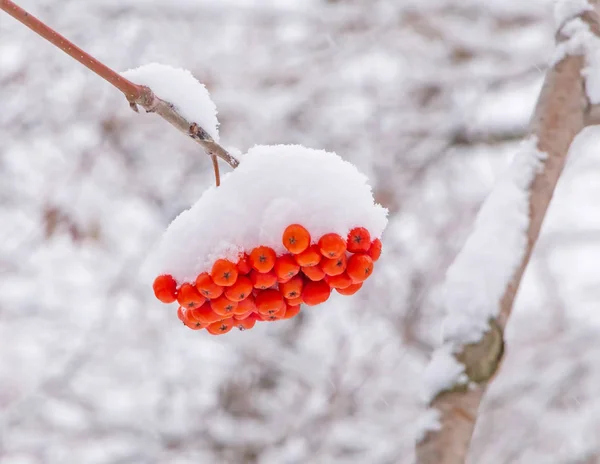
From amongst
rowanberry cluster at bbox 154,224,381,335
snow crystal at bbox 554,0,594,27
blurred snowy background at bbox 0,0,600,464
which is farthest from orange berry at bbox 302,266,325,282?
blurred snowy background at bbox 0,0,600,464

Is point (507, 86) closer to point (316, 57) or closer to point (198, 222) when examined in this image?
point (316, 57)

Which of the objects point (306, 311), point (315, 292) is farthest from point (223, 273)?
point (306, 311)

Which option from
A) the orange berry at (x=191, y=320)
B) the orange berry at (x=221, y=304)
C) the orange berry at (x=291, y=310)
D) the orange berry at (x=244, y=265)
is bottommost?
the orange berry at (x=221, y=304)

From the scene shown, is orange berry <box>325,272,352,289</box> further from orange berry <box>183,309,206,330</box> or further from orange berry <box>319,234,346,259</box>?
orange berry <box>183,309,206,330</box>

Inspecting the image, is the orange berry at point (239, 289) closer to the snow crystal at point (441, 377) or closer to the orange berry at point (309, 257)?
the orange berry at point (309, 257)

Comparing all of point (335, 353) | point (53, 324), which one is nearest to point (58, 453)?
point (53, 324)

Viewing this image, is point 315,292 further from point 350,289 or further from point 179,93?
point 179,93

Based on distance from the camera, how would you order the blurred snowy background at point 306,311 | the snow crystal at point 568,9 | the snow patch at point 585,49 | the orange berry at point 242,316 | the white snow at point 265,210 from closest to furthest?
the white snow at point 265,210, the orange berry at point 242,316, the snow patch at point 585,49, the snow crystal at point 568,9, the blurred snowy background at point 306,311

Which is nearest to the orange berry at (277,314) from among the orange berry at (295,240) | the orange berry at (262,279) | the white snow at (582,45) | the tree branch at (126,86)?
the orange berry at (262,279)
